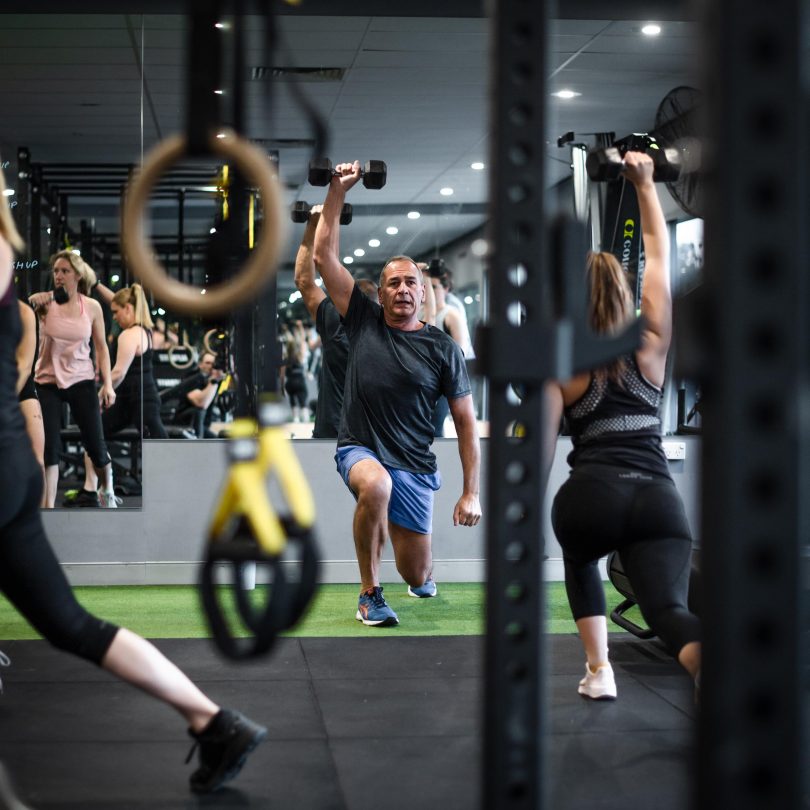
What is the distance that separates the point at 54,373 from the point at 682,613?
13.0 ft

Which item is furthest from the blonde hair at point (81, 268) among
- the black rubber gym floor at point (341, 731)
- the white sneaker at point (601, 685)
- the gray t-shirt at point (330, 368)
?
the white sneaker at point (601, 685)

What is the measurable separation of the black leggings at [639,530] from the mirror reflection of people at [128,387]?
3134mm

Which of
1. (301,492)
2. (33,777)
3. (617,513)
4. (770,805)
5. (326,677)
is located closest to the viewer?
(770,805)

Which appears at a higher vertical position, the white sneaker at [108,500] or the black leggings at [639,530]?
the black leggings at [639,530]

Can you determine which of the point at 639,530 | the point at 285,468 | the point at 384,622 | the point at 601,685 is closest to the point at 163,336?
the point at 384,622

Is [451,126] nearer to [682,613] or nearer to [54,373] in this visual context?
[54,373]

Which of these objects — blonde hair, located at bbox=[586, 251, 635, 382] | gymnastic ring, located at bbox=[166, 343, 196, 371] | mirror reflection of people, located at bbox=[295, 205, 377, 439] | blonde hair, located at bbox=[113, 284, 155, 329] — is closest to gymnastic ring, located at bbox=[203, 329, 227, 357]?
gymnastic ring, located at bbox=[166, 343, 196, 371]

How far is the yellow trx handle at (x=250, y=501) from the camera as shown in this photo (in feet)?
4.42

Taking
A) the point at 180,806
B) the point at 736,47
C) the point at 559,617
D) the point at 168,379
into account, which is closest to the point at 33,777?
the point at 180,806

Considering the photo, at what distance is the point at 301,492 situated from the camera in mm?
1392

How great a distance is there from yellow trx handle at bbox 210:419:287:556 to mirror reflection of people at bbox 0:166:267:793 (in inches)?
39.6

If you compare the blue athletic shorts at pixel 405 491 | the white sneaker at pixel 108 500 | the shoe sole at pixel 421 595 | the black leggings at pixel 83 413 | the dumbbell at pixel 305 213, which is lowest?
the shoe sole at pixel 421 595

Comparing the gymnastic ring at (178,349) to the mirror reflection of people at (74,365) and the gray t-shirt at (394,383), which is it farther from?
the gray t-shirt at (394,383)

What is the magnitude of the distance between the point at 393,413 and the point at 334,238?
2.68 feet
